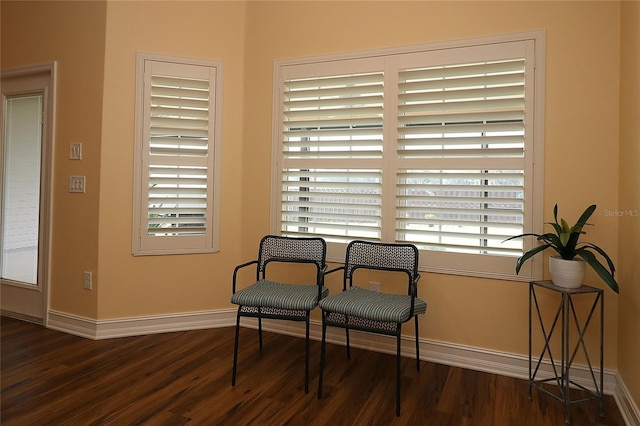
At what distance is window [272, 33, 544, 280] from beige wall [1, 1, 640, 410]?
114 millimetres

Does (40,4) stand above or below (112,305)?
above

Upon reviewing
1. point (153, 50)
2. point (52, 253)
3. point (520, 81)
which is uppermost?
point (153, 50)

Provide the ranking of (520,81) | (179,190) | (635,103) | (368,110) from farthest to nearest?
(179,190)
(368,110)
(520,81)
(635,103)

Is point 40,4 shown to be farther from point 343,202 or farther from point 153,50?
point 343,202

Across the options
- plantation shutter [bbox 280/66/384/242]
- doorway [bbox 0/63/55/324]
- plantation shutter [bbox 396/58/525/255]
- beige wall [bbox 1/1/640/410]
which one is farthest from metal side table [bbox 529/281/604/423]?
doorway [bbox 0/63/55/324]

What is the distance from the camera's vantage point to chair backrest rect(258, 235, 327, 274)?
304cm

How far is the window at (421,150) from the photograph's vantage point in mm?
2729

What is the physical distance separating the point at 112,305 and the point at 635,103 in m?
3.62

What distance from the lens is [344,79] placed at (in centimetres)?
322

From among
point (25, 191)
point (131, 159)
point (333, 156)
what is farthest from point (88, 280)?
point (333, 156)

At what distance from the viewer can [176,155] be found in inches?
133

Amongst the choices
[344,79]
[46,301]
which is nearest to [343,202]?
[344,79]

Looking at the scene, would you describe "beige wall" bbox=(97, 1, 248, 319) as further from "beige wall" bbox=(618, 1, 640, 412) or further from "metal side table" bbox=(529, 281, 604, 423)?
"beige wall" bbox=(618, 1, 640, 412)

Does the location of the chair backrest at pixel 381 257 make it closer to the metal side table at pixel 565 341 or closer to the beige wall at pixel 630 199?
the metal side table at pixel 565 341
